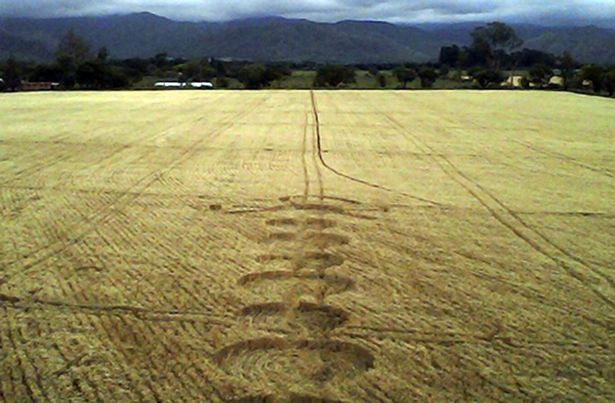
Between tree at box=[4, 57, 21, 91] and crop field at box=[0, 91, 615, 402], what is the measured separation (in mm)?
44639

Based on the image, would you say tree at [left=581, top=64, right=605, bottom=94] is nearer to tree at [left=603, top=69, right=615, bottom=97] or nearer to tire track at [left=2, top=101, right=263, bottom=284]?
tree at [left=603, top=69, right=615, bottom=97]

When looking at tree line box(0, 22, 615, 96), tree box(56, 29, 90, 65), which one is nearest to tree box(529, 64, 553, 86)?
tree line box(0, 22, 615, 96)

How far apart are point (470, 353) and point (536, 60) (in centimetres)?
9193

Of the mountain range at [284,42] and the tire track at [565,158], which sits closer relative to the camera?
the tire track at [565,158]

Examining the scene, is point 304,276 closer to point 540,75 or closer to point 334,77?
point 540,75

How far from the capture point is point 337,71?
67.6 m

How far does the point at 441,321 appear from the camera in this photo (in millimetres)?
5602

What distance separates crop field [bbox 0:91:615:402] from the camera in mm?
4762

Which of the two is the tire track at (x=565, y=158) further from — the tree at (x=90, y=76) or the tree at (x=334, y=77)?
the tree at (x=334, y=77)

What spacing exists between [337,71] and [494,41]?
28.6 metres

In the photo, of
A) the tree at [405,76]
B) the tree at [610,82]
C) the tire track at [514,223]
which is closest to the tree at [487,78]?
the tree at [405,76]

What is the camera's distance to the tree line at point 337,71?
5825cm

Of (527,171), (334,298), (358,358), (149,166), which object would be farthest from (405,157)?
(358,358)

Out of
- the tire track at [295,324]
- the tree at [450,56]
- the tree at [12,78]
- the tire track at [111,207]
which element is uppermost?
the tree at [450,56]
